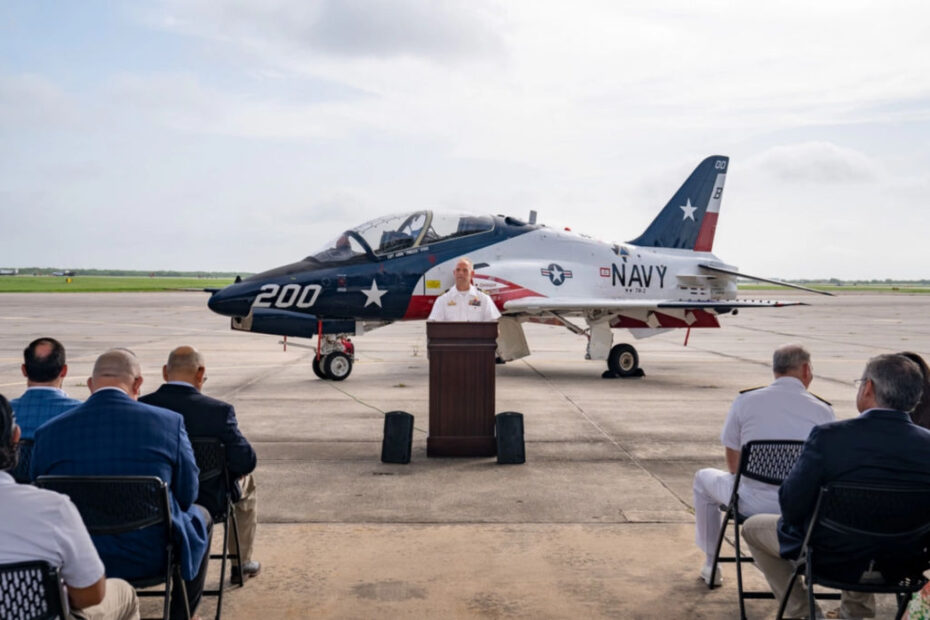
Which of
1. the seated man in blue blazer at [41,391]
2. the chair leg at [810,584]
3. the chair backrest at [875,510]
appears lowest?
the chair leg at [810,584]

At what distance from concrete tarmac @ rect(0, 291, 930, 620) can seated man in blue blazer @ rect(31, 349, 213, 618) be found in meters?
A: 1.02

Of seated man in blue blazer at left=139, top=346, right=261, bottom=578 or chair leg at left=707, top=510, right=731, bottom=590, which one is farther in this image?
chair leg at left=707, top=510, right=731, bottom=590

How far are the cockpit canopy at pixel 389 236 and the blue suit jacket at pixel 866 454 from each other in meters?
11.4

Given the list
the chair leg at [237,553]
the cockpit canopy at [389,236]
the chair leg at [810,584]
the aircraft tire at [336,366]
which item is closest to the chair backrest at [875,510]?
the chair leg at [810,584]

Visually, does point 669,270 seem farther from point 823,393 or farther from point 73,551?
point 73,551

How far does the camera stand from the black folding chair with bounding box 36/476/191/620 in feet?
11.5

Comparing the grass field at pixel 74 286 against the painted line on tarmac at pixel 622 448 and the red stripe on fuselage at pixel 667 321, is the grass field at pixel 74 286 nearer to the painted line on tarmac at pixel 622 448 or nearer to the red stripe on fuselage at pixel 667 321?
the red stripe on fuselage at pixel 667 321

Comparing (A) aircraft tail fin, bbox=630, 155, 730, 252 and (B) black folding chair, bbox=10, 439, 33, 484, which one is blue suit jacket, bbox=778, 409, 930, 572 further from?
(A) aircraft tail fin, bbox=630, 155, 730, 252

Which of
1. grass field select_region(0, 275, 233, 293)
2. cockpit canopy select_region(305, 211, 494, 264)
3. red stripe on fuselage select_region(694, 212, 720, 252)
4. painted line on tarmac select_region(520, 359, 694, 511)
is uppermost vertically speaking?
red stripe on fuselage select_region(694, 212, 720, 252)

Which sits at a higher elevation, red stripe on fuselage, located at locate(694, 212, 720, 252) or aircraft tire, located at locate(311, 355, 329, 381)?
red stripe on fuselage, located at locate(694, 212, 720, 252)

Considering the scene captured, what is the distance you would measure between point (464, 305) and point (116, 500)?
19.0 ft

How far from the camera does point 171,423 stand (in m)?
3.83

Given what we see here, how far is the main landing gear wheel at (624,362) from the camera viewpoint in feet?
51.0

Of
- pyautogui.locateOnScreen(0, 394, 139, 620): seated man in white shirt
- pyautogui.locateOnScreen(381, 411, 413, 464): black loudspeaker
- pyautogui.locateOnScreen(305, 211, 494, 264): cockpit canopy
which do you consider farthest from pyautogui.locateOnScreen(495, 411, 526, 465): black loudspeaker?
pyautogui.locateOnScreen(305, 211, 494, 264): cockpit canopy
